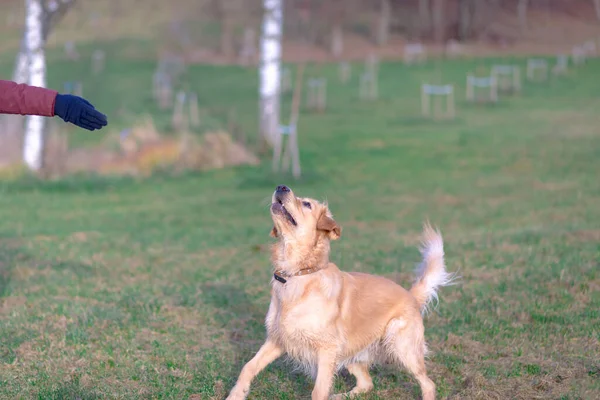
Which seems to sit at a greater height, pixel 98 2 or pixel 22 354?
pixel 98 2

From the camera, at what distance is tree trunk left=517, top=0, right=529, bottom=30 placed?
4231 centimetres

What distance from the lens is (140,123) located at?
18641 millimetres

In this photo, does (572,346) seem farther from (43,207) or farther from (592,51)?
(592,51)

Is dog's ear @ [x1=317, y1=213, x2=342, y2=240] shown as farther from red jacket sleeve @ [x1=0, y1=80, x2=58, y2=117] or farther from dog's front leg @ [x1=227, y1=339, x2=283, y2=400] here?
red jacket sleeve @ [x1=0, y1=80, x2=58, y2=117]

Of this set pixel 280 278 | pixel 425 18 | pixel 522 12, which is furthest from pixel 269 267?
pixel 425 18

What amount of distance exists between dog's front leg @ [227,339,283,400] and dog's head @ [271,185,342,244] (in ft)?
2.37

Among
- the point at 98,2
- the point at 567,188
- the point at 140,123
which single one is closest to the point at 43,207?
the point at 140,123

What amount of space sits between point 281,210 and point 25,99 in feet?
5.65

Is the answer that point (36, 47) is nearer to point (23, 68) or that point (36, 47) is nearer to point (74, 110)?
point (23, 68)

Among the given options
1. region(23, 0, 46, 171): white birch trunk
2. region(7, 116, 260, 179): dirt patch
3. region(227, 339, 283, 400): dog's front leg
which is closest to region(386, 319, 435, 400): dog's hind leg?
region(227, 339, 283, 400): dog's front leg

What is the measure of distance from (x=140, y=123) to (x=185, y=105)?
8.93 metres

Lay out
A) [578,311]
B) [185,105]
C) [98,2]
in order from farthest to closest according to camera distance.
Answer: [98,2]
[185,105]
[578,311]

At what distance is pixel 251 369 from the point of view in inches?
221

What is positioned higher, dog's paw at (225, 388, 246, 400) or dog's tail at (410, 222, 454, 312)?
dog's tail at (410, 222, 454, 312)
